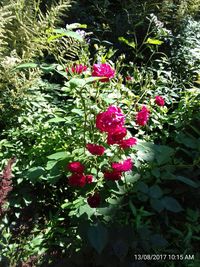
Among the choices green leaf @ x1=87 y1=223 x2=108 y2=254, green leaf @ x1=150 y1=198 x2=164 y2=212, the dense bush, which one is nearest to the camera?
green leaf @ x1=87 y1=223 x2=108 y2=254

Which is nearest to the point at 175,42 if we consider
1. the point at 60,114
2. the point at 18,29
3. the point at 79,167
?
the point at 18,29

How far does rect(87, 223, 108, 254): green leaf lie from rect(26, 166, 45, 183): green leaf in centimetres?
53

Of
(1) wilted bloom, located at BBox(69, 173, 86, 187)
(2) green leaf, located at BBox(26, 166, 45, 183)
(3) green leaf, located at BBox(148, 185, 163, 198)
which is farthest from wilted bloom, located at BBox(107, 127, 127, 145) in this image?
(2) green leaf, located at BBox(26, 166, 45, 183)

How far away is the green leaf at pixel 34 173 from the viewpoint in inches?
Answer: 88.2

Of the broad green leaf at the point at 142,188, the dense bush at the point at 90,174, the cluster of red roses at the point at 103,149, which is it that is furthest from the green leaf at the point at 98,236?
the broad green leaf at the point at 142,188

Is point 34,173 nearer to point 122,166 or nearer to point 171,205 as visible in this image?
point 122,166

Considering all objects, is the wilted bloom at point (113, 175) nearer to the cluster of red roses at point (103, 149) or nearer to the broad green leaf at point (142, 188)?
the cluster of red roses at point (103, 149)

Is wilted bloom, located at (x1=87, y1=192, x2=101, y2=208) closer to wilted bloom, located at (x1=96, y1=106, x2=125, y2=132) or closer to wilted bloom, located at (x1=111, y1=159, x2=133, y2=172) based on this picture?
wilted bloom, located at (x1=111, y1=159, x2=133, y2=172)

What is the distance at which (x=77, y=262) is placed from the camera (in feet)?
6.31

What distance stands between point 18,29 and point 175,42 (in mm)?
1687

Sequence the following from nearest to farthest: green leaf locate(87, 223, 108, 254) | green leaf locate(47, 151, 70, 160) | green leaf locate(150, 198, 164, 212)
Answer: green leaf locate(87, 223, 108, 254), green leaf locate(150, 198, 164, 212), green leaf locate(47, 151, 70, 160)

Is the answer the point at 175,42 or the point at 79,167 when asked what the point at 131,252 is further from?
the point at 175,42

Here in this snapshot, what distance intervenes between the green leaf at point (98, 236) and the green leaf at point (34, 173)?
53 cm

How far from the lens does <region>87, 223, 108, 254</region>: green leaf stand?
1.77 meters
